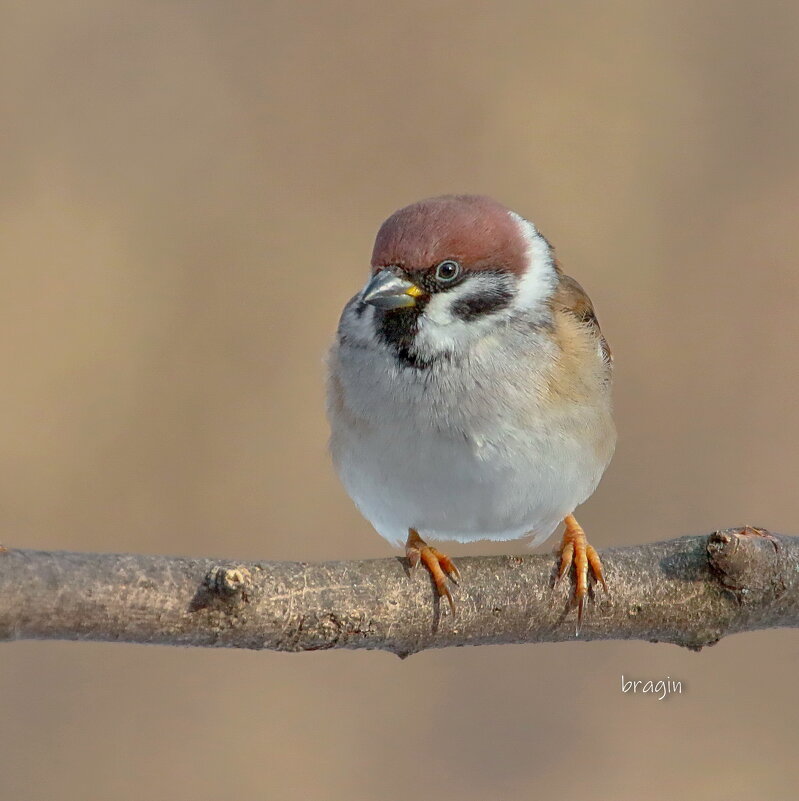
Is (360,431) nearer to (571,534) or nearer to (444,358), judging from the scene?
(444,358)

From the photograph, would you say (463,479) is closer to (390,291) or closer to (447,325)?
(447,325)

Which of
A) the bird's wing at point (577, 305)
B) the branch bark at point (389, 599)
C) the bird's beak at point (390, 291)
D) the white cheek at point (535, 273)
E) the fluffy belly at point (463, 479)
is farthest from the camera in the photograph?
the bird's wing at point (577, 305)

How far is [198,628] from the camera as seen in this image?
260 cm

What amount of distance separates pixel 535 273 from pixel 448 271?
42 centimetres

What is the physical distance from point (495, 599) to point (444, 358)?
75cm

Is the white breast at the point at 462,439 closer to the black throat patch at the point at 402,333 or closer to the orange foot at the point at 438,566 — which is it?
the black throat patch at the point at 402,333

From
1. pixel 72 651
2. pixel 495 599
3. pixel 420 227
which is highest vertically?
pixel 420 227

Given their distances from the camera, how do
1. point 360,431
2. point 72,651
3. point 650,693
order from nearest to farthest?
point 360,431
point 650,693
point 72,651

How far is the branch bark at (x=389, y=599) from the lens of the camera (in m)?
2.46

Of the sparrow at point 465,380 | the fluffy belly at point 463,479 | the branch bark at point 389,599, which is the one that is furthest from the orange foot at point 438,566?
the fluffy belly at point 463,479

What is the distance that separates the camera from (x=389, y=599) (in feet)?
9.60

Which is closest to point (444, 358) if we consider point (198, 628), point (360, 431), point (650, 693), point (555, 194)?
point (360, 431)

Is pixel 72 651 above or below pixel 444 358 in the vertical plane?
below

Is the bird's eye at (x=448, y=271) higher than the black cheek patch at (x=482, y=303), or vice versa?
the bird's eye at (x=448, y=271)
